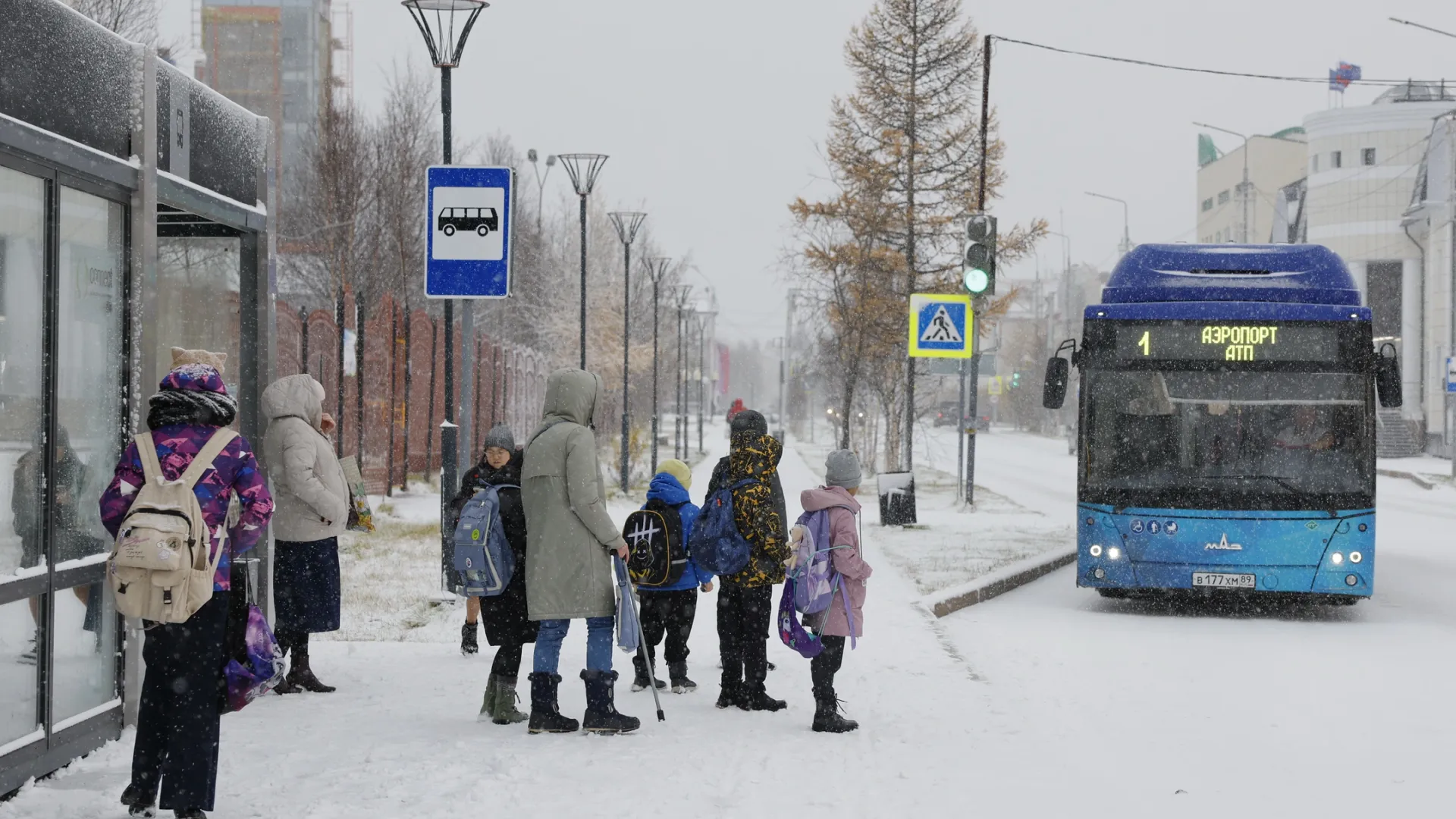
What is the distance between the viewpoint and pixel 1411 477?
1571 inches

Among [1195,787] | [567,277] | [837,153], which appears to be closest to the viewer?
[1195,787]

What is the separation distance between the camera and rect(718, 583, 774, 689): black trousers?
8.16 metres

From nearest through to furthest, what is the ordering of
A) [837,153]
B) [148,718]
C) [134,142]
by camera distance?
1. [148,718]
2. [134,142]
3. [837,153]

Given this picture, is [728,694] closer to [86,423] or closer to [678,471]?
[678,471]

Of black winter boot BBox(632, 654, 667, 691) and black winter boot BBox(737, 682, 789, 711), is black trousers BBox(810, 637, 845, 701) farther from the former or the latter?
black winter boot BBox(632, 654, 667, 691)

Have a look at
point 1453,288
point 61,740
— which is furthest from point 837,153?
point 61,740

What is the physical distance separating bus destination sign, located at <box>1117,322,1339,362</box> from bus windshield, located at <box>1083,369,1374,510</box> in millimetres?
132

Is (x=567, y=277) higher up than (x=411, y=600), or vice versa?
(x=567, y=277)

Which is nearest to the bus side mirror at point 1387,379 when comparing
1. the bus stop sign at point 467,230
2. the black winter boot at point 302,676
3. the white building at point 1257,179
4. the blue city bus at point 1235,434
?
the blue city bus at point 1235,434

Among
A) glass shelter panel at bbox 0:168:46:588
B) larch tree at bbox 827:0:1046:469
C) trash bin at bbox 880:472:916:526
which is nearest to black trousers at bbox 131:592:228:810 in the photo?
glass shelter panel at bbox 0:168:46:588

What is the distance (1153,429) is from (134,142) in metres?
8.57

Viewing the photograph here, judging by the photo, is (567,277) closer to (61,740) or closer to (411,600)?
(411,600)

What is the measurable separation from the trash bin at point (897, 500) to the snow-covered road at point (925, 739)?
30.9 ft

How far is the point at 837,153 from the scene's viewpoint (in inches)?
1273
